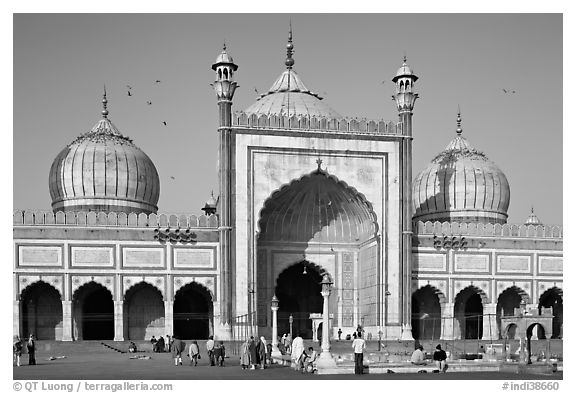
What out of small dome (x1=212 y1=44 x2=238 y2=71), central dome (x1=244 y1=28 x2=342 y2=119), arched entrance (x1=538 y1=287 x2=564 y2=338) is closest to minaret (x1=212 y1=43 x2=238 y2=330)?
small dome (x1=212 y1=44 x2=238 y2=71)

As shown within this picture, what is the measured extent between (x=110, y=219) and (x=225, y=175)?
3781 millimetres

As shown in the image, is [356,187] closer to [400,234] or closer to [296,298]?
[400,234]

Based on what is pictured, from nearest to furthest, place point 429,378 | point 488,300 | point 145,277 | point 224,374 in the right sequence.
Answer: point 429,378 < point 224,374 < point 145,277 < point 488,300

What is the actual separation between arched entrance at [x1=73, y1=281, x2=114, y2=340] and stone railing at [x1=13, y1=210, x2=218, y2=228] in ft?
6.76

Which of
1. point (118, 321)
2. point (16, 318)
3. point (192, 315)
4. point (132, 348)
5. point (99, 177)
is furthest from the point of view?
point (99, 177)

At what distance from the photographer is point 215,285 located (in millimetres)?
27484

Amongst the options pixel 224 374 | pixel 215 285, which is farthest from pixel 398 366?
pixel 215 285

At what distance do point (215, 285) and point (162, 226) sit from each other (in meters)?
2.43

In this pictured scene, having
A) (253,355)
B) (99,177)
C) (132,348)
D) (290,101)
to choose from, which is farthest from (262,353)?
(290,101)

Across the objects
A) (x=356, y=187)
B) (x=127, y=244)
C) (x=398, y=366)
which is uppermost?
(x=356, y=187)

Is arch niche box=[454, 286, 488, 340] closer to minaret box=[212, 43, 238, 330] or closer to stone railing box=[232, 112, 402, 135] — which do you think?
stone railing box=[232, 112, 402, 135]

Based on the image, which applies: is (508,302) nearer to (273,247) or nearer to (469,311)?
(469,311)

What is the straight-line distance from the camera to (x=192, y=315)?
29.5 metres

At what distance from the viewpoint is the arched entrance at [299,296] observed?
30828 mm
